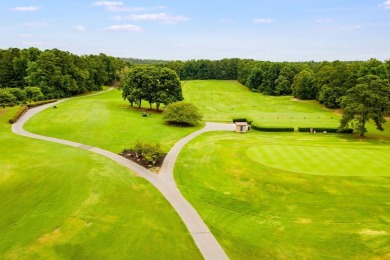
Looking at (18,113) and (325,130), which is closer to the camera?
(325,130)

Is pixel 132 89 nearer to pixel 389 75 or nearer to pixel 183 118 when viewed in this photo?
pixel 183 118

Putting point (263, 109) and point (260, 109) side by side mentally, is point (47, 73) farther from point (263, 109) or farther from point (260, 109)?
point (263, 109)

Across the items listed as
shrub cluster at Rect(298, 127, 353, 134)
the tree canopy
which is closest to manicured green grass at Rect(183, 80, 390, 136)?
shrub cluster at Rect(298, 127, 353, 134)

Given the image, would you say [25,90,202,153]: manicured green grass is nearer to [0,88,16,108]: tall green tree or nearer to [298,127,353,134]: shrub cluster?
[0,88,16,108]: tall green tree

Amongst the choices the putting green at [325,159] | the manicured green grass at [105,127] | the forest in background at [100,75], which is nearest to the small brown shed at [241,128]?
the manicured green grass at [105,127]

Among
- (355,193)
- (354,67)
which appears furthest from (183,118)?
(354,67)

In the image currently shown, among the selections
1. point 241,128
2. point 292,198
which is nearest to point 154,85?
point 241,128

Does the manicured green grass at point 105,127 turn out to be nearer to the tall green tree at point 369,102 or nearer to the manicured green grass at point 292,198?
the manicured green grass at point 292,198
